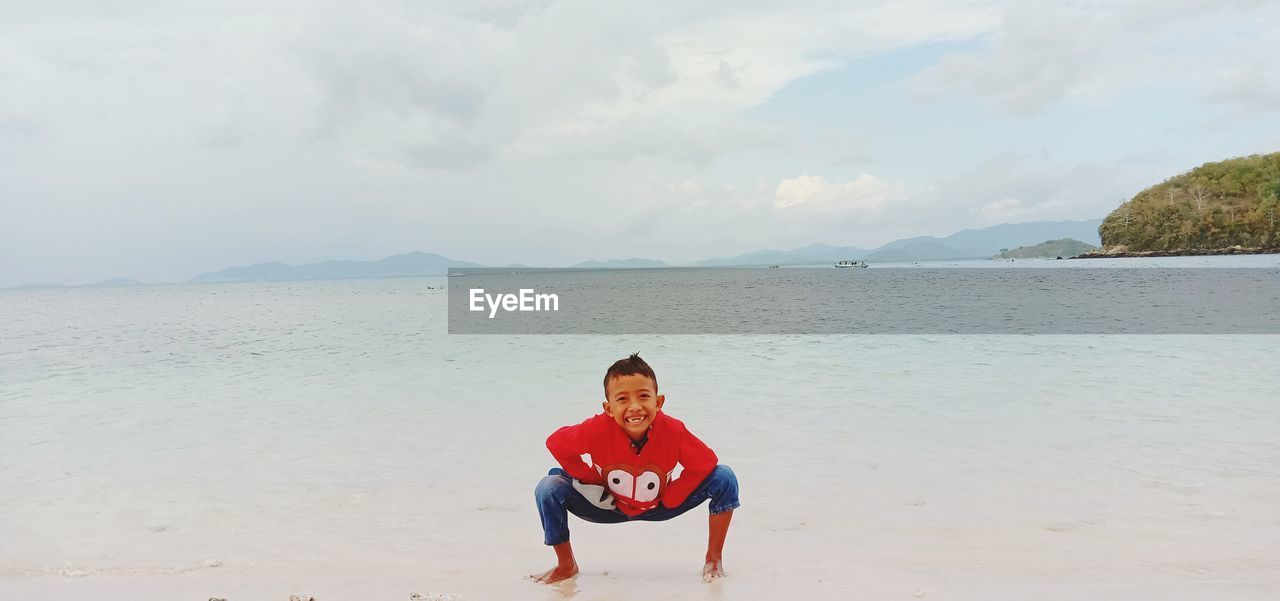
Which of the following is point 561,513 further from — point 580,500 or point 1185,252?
point 1185,252

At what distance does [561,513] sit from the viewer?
12.2 feet

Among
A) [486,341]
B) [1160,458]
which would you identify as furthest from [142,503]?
[486,341]

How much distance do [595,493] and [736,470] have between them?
2822 mm

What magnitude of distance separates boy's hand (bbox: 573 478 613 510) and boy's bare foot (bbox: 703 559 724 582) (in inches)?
21.6

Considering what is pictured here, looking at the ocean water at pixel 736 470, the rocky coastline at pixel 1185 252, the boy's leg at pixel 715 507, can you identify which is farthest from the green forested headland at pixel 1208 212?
the boy's leg at pixel 715 507

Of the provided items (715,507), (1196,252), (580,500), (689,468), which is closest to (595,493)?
(580,500)

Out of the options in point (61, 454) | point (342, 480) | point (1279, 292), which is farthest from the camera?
point (1279, 292)

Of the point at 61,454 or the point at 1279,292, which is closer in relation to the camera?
the point at 61,454

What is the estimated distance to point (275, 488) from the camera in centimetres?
606

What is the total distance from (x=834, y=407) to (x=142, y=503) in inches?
252

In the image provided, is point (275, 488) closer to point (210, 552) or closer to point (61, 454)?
point (210, 552)

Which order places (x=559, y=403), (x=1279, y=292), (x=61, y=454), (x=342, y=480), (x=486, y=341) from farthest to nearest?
(x=1279, y=292), (x=486, y=341), (x=559, y=403), (x=61, y=454), (x=342, y=480)

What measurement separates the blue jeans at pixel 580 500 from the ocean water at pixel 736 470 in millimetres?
318

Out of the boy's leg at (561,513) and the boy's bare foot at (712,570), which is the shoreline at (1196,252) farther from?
the boy's leg at (561,513)
